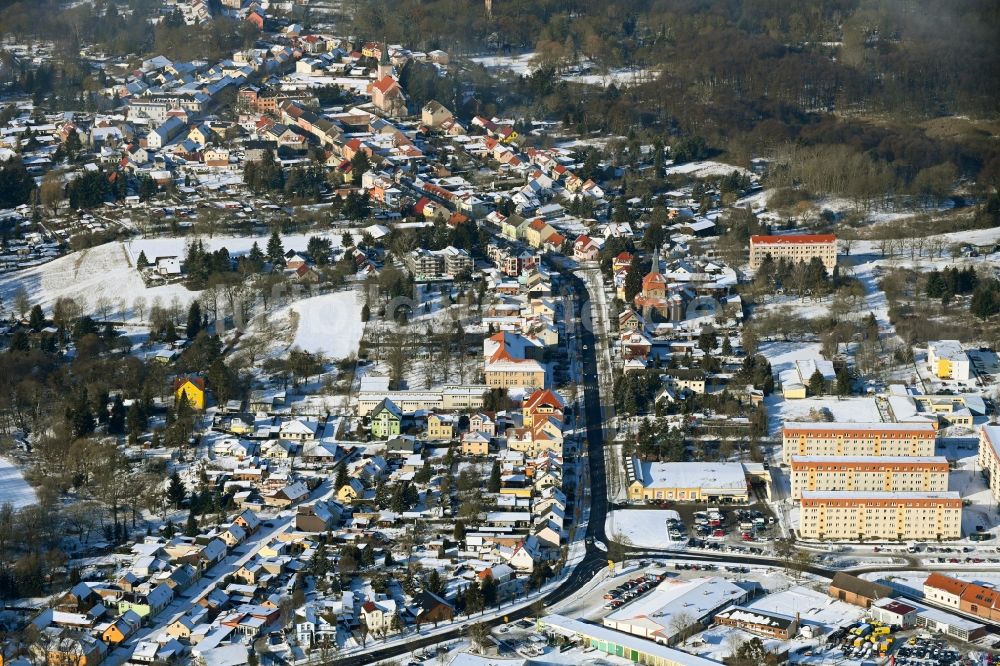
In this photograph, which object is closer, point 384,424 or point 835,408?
point 384,424

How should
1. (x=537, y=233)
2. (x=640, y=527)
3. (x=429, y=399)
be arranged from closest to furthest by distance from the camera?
(x=640, y=527), (x=429, y=399), (x=537, y=233)

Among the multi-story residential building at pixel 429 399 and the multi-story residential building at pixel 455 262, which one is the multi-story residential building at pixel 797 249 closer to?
the multi-story residential building at pixel 455 262

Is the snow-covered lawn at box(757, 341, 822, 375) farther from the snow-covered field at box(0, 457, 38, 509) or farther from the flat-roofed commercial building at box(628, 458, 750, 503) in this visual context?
the snow-covered field at box(0, 457, 38, 509)

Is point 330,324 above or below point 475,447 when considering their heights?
above

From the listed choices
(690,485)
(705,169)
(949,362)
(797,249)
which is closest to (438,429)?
(690,485)

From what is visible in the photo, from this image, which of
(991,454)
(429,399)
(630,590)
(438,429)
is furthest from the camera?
(429,399)

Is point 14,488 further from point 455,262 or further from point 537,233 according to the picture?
point 537,233

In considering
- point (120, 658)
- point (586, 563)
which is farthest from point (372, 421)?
point (120, 658)

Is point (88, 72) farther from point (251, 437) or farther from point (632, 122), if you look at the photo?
point (251, 437)
